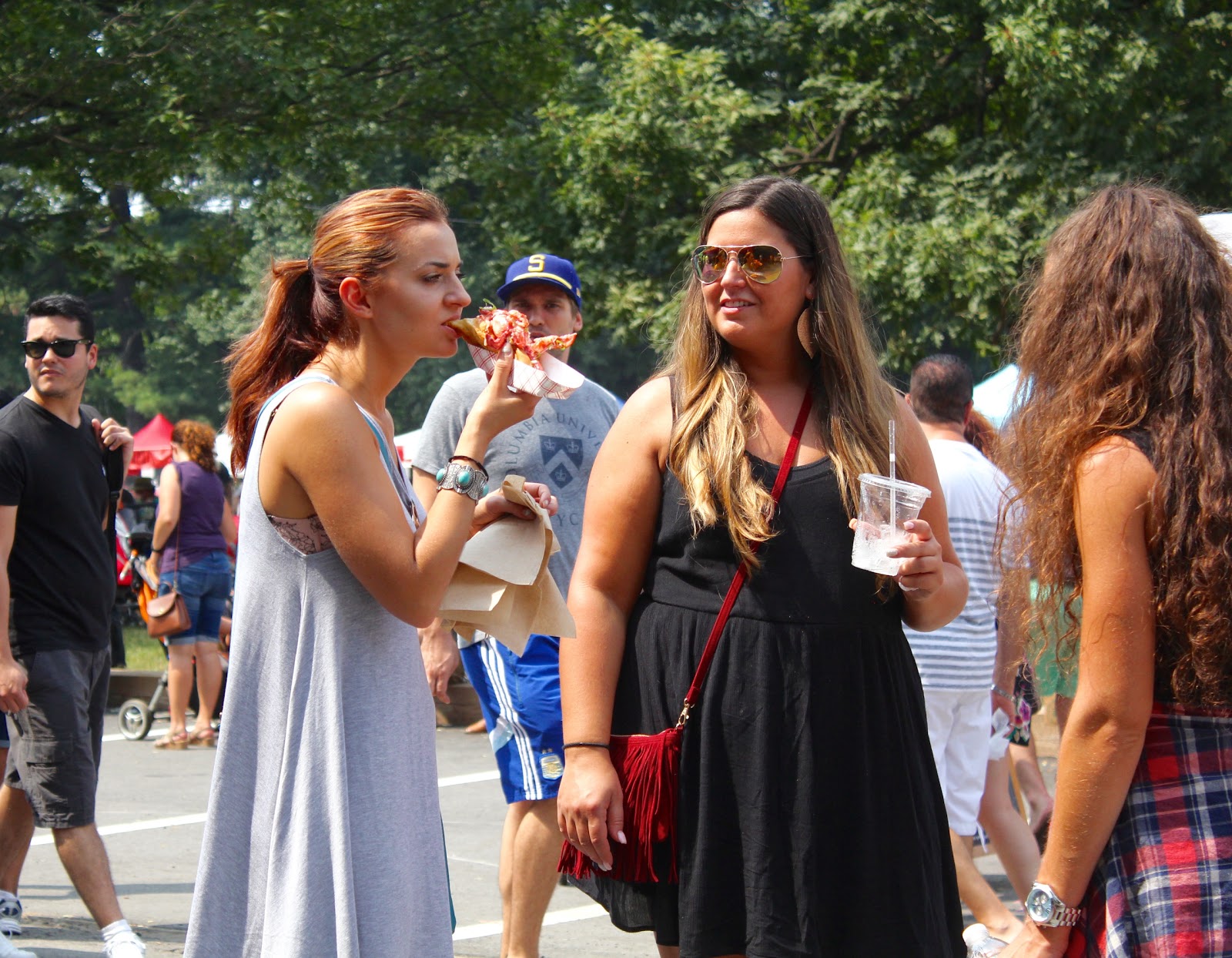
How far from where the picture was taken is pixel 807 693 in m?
2.69

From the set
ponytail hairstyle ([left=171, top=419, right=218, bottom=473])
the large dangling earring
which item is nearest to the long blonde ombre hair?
the large dangling earring

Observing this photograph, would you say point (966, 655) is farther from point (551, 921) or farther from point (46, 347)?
point (46, 347)

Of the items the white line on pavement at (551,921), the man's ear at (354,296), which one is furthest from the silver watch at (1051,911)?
the white line on pavement at (551,921)

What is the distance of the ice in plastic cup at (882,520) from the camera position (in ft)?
8.39

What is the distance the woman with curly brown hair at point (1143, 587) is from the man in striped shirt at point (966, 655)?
9.36ft

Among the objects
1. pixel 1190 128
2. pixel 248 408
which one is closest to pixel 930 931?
pixel 248 408

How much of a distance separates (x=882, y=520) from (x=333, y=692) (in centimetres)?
105

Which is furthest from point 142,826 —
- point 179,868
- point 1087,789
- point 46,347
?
point 1087,789

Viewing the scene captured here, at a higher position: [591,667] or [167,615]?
[591,667]

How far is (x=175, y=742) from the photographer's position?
9891 millimetres

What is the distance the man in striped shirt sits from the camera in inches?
206

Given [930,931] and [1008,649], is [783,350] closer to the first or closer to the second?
[930,931]

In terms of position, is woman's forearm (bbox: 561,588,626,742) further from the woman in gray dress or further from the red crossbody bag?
the woman in gray dress

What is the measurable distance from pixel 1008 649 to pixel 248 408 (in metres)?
3.50
